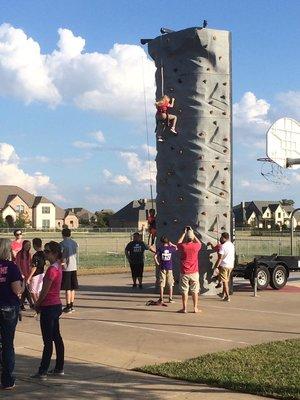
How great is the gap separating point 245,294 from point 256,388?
1137 centimetres

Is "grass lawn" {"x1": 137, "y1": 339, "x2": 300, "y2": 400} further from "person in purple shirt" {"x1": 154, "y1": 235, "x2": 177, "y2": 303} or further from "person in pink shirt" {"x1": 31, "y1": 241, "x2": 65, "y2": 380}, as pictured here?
"person in purple shirt" {"x1": 154, "y1": 235, "x2": 177, "y2": 303}

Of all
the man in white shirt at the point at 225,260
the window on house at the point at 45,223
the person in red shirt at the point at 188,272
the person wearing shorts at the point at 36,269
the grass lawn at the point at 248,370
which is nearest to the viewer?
the grass lawn at the point at 248,370

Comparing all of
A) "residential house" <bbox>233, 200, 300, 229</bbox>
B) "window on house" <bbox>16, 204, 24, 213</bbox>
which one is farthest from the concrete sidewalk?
"residential house" <bbox>233, 200, 300, 229</bbox>

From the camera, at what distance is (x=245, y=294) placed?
60.2 feet

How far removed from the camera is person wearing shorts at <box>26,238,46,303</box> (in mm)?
13507

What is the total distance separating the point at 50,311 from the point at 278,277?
44.2ft

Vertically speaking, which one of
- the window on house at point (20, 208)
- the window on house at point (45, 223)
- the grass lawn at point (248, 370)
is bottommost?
the grass lawn at point (248, 370)

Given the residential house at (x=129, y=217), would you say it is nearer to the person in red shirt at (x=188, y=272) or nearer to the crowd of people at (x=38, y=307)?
the person in red shirt at (x=188, y=272)

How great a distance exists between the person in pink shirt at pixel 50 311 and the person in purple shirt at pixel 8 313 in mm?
496

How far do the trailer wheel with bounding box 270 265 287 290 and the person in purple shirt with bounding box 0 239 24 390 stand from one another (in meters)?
13.7

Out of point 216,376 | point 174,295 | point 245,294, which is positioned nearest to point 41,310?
point 216,376

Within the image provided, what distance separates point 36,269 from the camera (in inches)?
538

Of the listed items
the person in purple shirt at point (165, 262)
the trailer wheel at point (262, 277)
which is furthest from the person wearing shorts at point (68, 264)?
the trailer wheel at point (262, 277)

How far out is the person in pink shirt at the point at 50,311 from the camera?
7762 mm
